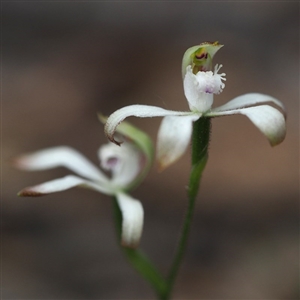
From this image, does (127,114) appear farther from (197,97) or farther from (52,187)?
(52,187)

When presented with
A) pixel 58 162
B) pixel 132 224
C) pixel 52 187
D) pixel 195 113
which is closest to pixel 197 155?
pixel 195 113

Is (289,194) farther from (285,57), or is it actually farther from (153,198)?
(285,57)

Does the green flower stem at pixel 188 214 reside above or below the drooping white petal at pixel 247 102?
below

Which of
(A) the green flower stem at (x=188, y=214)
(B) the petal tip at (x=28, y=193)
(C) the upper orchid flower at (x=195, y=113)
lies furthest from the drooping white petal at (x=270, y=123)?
(B) the petal tip at (x=28, y=193)

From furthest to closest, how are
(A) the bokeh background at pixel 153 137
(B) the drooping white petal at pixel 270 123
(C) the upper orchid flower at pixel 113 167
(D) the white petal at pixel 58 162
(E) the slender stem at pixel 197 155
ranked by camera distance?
1. (A) the bokeh background at pixel 153 137
2. (D) the white petal at pixel 58 162
3. (C) the upper orchid flower at pixel 113 167
4. (E) the slender stem at pixel 197 155
5. (B) the drooping white petal at pixel 270 123

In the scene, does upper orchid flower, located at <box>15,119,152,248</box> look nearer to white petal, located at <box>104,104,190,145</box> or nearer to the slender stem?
the slender stem

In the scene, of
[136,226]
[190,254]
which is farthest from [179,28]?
[136,226]

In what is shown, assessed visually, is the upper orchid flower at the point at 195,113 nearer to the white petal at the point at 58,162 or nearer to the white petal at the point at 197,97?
the white petal at the point at 197,97
